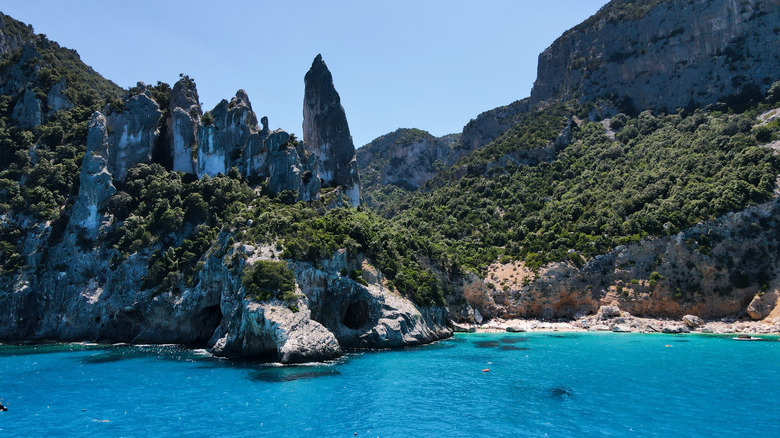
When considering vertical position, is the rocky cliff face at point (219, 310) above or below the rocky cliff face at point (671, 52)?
below

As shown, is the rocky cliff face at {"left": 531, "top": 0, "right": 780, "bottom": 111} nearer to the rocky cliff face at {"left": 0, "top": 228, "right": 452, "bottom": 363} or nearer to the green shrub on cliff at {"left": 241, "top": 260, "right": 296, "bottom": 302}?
the rocky cliff face at {"left": 0, "top": 228, "right": 452, "bottom": 363}

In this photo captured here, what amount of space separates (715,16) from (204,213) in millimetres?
97408

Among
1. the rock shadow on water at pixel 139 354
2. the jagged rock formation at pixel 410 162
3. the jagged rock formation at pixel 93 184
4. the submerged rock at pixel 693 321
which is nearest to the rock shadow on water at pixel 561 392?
the rock shadow on water at pixel 139 354

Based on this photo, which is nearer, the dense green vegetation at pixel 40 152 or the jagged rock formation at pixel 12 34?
the dense green vegetation at pixel 40 152

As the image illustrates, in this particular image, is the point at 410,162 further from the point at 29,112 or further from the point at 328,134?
the point at 29,112

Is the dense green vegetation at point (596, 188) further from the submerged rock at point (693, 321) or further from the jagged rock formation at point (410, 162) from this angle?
→ the jagged rock formation at point (410, 162)

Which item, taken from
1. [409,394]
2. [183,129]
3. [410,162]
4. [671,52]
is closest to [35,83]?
[183,129]

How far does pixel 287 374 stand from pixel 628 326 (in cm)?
4356

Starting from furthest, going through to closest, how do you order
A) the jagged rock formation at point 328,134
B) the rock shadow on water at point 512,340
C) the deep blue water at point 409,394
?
the jagged rock formation at point 328,134 → the rock shadow on water at point 512,340 → the deep blue water at point 409,394

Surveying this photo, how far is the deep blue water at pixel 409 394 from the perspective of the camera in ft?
70.9

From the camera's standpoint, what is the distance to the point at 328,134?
77938 mm

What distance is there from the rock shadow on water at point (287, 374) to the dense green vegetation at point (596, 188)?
36.4 m

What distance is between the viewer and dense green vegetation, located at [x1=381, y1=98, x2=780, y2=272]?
61.1 m

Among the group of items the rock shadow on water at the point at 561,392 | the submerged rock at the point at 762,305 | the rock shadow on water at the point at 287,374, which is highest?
the submerged rock at the point at 762,305
